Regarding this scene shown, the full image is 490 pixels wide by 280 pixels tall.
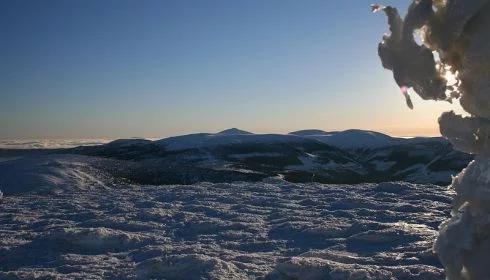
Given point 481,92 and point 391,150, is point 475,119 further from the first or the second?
point 391,150

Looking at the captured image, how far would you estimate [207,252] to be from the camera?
11.3 m

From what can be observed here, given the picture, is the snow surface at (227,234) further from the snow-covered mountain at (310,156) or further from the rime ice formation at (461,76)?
the snow-covered mountain at (310,156)

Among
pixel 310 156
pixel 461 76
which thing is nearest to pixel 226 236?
pixel 461 76

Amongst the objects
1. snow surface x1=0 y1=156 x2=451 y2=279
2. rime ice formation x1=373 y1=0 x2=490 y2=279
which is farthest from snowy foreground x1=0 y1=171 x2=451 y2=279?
rime ice formation x1=373 y1=0 x2=490 y2=279

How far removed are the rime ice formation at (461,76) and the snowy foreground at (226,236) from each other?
130 inches

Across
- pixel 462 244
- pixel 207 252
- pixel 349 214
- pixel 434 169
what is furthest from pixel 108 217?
pixel 434 169

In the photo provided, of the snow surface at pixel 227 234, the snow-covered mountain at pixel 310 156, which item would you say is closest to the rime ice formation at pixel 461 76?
the snow surface at pixel 227 234

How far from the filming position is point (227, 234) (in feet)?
43.9

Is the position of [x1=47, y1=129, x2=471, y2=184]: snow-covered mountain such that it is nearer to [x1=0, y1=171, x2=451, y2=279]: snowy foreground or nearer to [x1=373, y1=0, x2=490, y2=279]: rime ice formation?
[x1=0, y1=171, x2=451, y2=279]: snowy foreground

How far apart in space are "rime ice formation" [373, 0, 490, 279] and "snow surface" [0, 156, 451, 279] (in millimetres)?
3293

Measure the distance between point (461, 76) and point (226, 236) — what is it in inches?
340

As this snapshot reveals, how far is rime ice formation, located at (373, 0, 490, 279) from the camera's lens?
557 centimetres

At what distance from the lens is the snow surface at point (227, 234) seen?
9617mm

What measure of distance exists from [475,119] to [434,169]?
7657 cm
